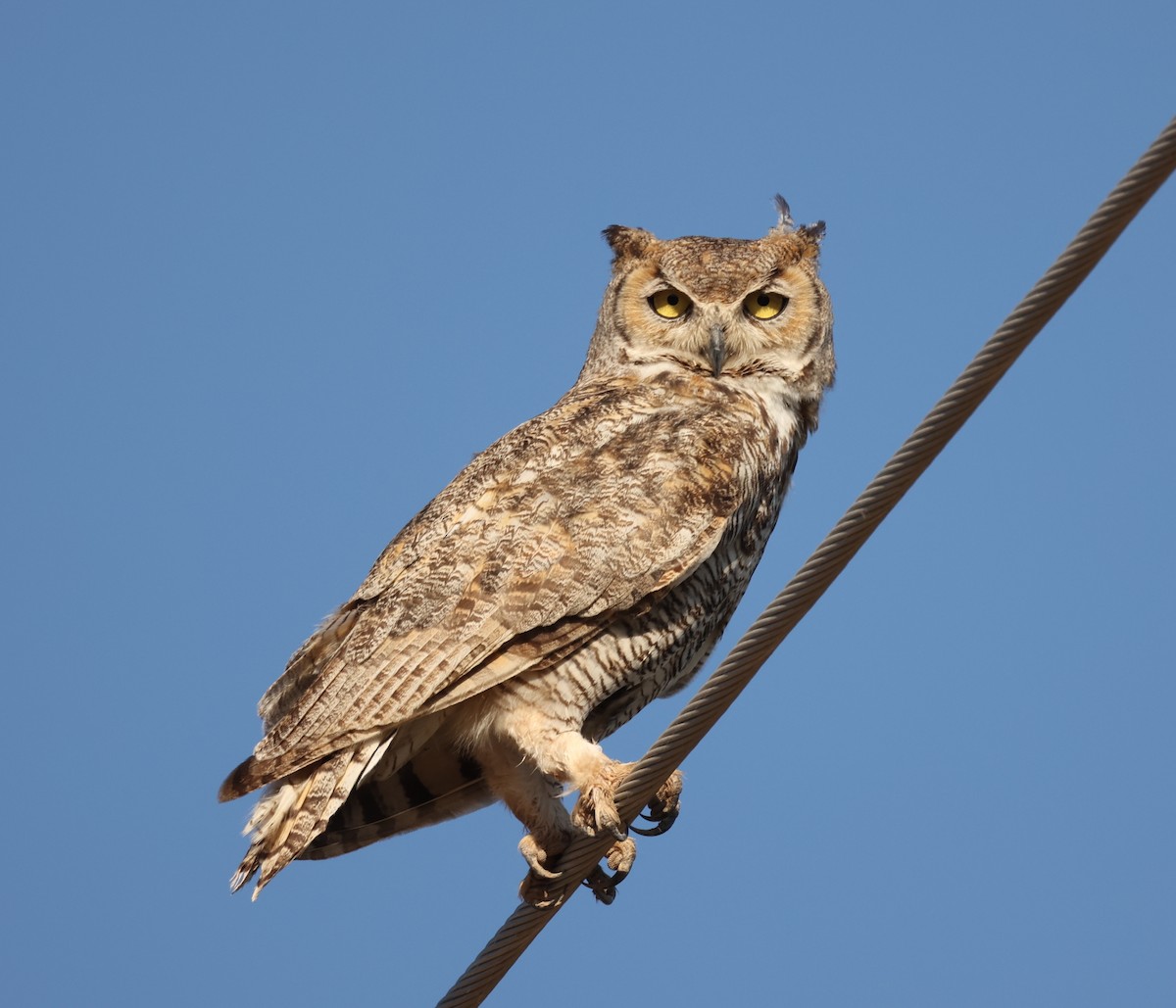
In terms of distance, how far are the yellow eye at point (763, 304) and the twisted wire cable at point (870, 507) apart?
1.94 metres

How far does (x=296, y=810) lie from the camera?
11.9 feet

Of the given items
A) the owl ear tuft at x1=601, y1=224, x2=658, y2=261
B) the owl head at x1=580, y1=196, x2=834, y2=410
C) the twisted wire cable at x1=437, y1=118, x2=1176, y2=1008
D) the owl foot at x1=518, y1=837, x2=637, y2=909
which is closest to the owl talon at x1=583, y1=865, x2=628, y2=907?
the owl foot at x1=518, y1=837, x2=637, y2=909

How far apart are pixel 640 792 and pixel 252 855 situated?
95 cm

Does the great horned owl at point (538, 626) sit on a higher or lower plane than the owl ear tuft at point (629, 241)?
lower

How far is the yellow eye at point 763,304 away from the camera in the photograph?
15.9ft

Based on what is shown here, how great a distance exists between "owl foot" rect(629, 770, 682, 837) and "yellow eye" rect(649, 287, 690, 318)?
1.50 meters

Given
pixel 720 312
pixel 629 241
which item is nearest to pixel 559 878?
pixel 720 312

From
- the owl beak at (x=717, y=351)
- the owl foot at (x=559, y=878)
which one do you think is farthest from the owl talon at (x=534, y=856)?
the owl beak at (x=717, y=351)

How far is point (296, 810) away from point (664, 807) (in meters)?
1.03

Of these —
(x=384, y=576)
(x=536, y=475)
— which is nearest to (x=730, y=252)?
(x=536, y=475)

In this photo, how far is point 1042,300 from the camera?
2418 mm

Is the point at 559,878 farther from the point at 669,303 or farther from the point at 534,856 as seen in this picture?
the point at 669,303

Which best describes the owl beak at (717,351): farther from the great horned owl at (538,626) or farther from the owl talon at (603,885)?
the owl talon at (603,885)

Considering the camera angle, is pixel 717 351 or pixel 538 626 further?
pixel 717 351
